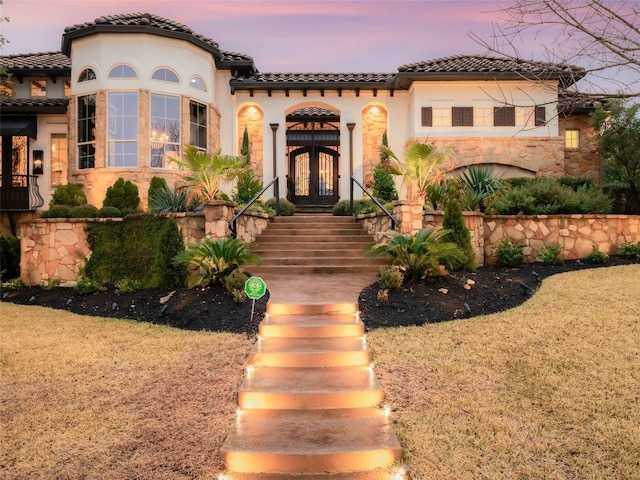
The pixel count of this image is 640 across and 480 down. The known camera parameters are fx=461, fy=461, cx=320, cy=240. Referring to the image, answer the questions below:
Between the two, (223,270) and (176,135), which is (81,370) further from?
(176,135)

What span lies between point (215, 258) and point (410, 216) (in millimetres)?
4222

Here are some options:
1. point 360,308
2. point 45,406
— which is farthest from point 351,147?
point 45,406

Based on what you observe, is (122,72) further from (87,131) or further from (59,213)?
(59,213)

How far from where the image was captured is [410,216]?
9945 mm

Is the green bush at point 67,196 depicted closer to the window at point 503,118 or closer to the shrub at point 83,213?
the shrub at point 83,213

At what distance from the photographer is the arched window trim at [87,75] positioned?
14883mm

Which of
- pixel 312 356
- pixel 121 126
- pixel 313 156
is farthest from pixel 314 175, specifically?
pixel 312 356

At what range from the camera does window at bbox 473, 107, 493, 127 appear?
658 inches

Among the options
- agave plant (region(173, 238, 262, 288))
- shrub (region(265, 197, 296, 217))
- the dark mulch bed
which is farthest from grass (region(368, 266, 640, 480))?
shrub (region(265, 197, 296, 217))

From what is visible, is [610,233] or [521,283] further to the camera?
[610,233]

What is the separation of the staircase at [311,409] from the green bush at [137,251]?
145 inches

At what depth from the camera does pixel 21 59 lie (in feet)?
58.3

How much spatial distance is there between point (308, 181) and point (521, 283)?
1327cm

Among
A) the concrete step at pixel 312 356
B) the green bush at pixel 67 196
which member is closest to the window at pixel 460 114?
the green bush at pixel 67 196
